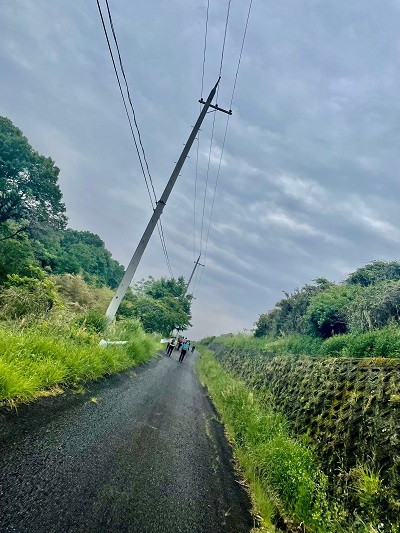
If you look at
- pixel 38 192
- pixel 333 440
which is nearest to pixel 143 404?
pixel 333 440

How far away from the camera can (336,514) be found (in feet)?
11.4

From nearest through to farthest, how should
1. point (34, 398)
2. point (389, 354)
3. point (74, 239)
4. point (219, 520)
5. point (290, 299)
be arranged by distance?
point (219, 520), point (34, 398), point (389, 354), point (290, 299), point (74, 239)

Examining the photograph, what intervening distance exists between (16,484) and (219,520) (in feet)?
7.71

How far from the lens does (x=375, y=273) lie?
15305 millimetres

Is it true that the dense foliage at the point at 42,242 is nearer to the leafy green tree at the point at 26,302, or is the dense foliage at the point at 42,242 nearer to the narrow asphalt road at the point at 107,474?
the leafy green tree at the point at 26,302

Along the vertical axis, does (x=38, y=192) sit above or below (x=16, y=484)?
above

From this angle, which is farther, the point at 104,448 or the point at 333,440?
the point at 333,440

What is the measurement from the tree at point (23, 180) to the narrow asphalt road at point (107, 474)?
1194 inches

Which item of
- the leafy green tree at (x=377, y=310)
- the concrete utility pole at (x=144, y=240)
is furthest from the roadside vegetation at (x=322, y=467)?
the concrete utility pole at (x=144, y=240)

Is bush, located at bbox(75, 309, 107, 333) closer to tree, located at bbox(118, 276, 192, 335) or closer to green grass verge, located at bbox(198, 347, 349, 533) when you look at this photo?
green grass verge, located at bbox(198, 347, 349, 533)

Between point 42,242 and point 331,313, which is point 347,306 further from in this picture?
point 42,242

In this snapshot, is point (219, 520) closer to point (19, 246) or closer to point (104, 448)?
point (104, 448)

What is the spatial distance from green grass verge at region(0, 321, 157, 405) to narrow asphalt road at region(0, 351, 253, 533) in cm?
30

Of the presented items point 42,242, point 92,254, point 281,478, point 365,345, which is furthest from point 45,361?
point 92,254
